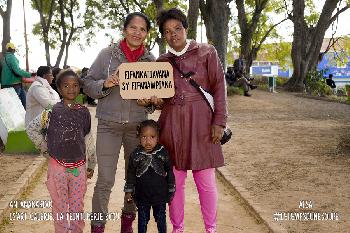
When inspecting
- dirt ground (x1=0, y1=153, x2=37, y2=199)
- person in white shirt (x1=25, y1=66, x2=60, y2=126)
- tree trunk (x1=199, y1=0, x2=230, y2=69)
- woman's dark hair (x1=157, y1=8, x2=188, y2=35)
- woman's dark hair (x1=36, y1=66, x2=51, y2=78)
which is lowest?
dirt ground (x1=0, y1=153, x2=37, y2=199)

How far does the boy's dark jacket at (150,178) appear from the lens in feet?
13.3

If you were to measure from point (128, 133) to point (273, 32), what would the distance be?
169 ft

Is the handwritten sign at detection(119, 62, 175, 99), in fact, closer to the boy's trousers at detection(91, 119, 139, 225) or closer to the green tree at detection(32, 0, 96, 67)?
the boy's trousers at detection(91, 119, 139, 225)

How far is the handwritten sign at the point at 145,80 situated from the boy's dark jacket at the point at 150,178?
1.68 ft

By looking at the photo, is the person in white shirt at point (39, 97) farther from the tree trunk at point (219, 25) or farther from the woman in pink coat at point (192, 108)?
the tree trunk at point (219, 25)

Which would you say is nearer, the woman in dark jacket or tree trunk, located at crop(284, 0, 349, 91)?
the woman in dark jacket

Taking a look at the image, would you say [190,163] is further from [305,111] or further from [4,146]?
[305,111]

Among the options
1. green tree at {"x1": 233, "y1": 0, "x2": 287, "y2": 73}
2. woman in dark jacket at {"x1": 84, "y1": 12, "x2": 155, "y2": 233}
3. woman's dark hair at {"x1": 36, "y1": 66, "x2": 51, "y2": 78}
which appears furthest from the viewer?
green tree at {"x1": 233, "y1": 0, "x2": 287, "y2": 73}

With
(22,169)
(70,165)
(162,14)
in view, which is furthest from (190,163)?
(22,169)

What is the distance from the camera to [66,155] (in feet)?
13.4

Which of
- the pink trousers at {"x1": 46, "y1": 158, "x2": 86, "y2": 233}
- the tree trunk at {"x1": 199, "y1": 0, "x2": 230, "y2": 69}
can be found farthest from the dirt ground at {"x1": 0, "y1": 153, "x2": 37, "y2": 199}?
the tree trunk at {"x1": 199, "y1": 0, "x2": 230, "y2": 69}

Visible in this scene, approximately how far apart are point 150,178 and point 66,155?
0.75 metres

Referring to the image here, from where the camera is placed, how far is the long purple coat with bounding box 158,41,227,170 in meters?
4.16

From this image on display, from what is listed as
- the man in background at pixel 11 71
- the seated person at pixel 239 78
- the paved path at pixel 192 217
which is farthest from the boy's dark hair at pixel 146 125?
the seated person at pixel 239 78
